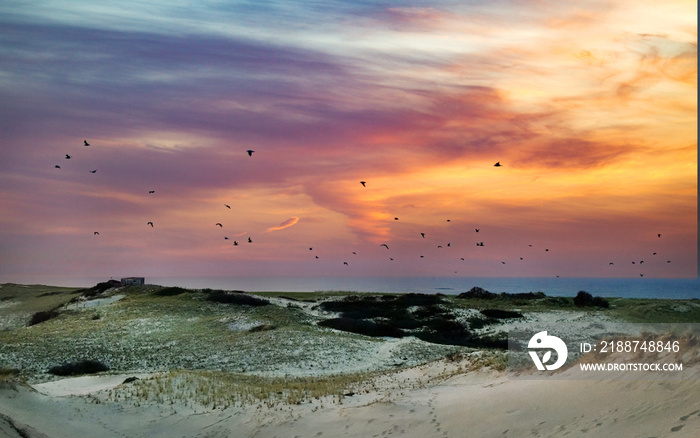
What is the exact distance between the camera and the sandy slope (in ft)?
46.8

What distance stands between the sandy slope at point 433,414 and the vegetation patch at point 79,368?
27.8 feet

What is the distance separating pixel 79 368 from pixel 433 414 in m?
27.8

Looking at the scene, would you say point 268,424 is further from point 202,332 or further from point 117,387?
point 202,332

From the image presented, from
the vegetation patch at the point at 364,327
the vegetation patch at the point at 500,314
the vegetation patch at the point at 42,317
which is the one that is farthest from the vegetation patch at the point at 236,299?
the vegetation patch at the point at 500,314

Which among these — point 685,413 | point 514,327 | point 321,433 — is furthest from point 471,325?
point 685,413

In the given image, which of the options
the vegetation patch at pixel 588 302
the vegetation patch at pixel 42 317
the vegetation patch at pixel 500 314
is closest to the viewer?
the vegetation patch at pixel 500 314

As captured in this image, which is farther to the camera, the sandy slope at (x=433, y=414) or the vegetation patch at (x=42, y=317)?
the vegetation patch at (x=42, y=317)

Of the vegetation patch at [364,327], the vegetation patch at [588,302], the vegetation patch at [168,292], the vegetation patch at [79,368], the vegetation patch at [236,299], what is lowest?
the vegetation patch at [79,368]

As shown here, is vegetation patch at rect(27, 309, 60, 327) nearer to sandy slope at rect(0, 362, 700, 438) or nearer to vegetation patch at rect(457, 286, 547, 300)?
sandy slope at rect(0, 362, 700, 438)

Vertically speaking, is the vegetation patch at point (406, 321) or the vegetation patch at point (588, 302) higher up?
the vegetation patch at point (588, 302)

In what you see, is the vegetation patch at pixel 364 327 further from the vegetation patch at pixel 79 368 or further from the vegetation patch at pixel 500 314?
the vegetation patch at pixel 79 368

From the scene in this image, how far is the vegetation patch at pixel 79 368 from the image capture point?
3562 centimetres

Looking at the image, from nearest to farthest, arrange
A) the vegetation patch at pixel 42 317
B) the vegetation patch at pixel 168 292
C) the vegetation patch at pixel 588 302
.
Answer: the vegetation patch at pixel 42 317 < the vegetation patch at pixel 168 292 < the vegetation patch at pixel 588 302

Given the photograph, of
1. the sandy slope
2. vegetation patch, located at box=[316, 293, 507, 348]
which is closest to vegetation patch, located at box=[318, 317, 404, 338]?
vegetation patch, located at box=[316, 293, 507, 348]
